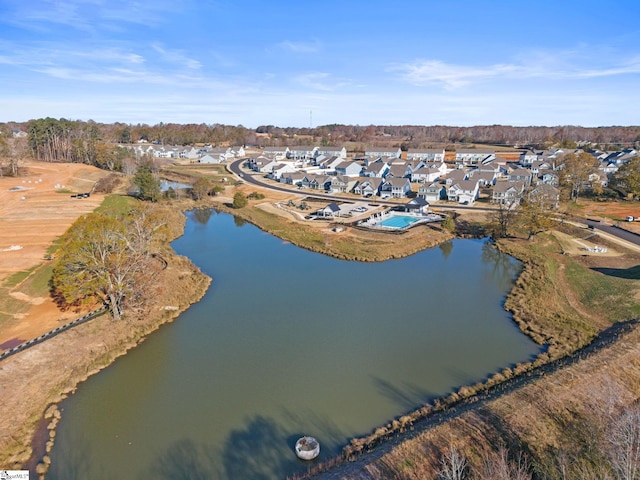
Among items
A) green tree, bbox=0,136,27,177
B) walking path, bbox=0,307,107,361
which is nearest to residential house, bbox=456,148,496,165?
walking path, bbox=0,307,107,361

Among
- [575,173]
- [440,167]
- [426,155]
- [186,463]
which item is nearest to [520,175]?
[575,173]


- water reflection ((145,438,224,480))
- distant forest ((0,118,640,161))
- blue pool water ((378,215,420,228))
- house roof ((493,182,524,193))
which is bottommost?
water reflection ((145,438,224,480))

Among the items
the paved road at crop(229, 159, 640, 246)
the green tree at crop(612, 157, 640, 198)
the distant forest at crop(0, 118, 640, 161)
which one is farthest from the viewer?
the distant forest at crop(0, 118, 640, 161)

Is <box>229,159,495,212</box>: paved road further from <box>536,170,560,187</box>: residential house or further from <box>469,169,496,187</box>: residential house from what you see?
<box>536,170,560,187</box>: residential house

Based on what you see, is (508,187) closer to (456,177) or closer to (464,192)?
(464,192)

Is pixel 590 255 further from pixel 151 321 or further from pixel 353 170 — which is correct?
pixel 353 170

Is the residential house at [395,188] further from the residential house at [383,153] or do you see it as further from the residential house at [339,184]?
the residential house at [383,153]

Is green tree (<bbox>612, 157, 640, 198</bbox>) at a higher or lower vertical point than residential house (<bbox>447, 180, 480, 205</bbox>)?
higher

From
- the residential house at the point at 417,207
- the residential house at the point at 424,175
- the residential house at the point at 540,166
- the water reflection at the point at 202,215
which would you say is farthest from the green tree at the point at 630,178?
the water reflection at the point at 202,215
